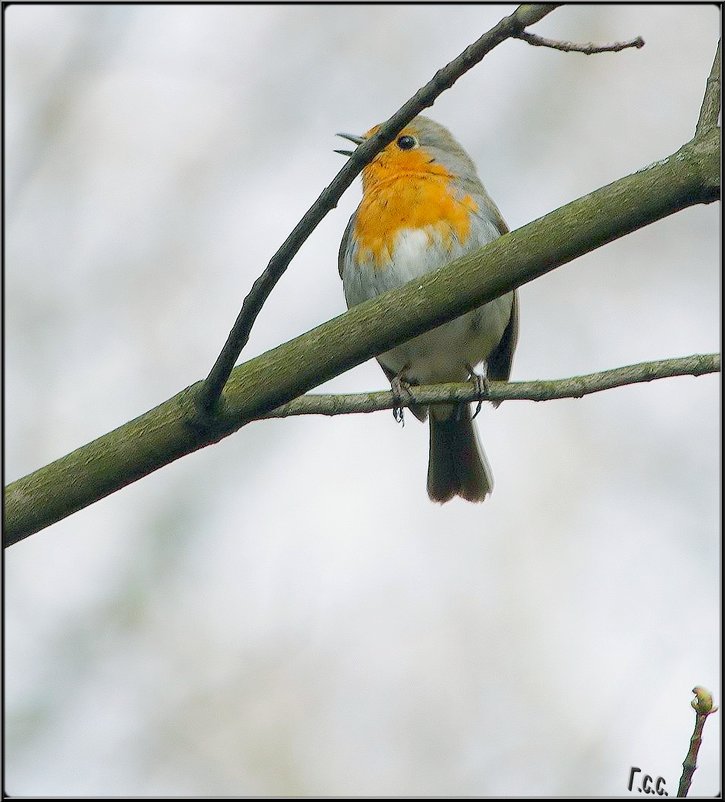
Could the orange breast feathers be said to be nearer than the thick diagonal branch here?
No

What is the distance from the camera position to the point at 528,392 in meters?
3.07

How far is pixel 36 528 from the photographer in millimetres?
2322

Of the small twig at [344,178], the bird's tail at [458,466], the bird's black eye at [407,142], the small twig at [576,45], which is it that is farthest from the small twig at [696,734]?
the bird's black eye at [407,142]

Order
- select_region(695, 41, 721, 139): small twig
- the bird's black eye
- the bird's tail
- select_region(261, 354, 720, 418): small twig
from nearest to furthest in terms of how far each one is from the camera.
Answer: select_region(695, 41, 721, 139): small twig, select_region(261, 354, 720, 418): small twig, the bird's black eye, the bird's tail

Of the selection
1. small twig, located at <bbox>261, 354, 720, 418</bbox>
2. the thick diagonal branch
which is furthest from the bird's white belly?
the thick diagonal branch

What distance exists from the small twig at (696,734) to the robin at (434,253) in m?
2.72

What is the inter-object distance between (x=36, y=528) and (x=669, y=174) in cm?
169

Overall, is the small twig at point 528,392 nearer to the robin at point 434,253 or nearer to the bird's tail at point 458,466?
the robin at point 434,253

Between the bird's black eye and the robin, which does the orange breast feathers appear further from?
the bird's black eye

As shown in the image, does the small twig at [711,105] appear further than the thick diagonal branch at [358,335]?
Yes

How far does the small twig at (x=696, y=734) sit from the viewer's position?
6.60ft

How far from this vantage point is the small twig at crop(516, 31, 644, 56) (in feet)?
7.49

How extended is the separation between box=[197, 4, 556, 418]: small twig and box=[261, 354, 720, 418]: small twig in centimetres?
29

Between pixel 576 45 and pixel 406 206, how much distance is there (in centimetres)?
255
